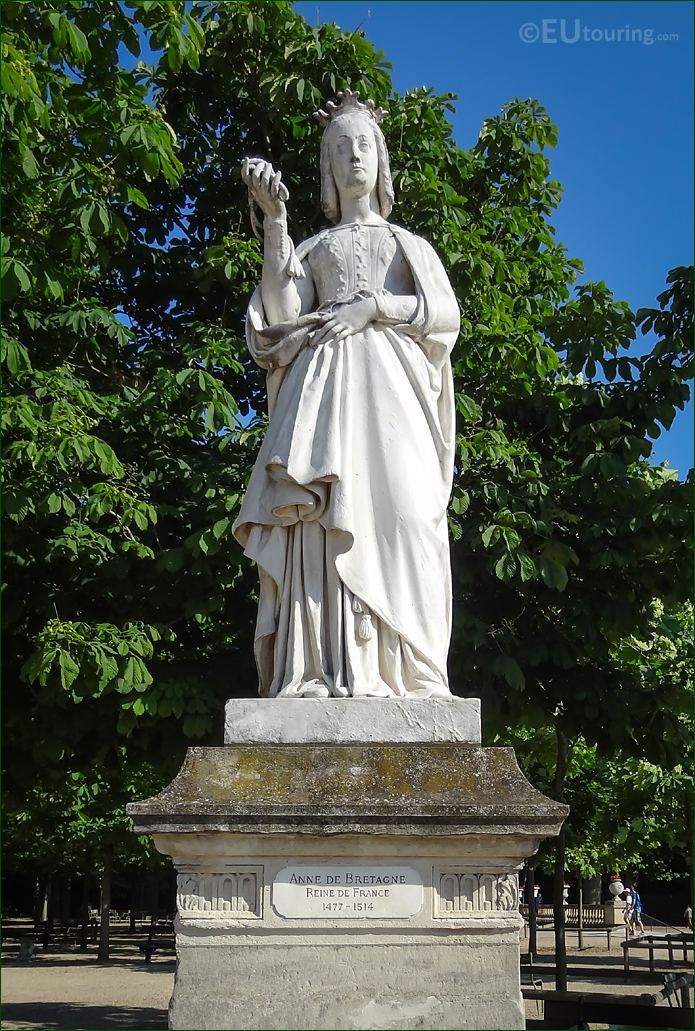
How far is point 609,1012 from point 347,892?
188 inches

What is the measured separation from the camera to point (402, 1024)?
16.9ft

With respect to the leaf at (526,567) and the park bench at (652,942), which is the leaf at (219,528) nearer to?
the leaf at (526,567)

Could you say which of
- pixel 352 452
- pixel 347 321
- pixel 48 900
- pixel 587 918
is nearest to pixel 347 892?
pixel 352 452

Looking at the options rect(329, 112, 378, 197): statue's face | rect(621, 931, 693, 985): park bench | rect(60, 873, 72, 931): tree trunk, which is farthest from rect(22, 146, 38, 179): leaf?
rect(60, 873, 72, 931): tree trunk

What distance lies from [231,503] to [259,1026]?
18.0 feet

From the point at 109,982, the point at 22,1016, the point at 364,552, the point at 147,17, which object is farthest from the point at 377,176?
the point at 109,982

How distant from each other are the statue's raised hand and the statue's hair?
492 mm

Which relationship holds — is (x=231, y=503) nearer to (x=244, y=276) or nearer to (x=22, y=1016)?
(x=244, y=276)

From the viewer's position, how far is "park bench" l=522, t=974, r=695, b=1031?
8.66 meters

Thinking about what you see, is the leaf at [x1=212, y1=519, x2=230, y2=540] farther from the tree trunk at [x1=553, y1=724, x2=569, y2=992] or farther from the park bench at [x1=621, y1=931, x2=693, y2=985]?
the park bench at [x1=621, y1=931, x2=693, y2=985]

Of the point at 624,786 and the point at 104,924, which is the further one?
the point at 104,924

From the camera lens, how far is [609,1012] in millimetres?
9211

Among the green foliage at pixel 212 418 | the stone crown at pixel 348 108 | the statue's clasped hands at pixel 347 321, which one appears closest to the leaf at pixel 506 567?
the green foliage at pixel 212 418

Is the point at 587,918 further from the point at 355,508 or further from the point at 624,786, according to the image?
the point at 355,508
